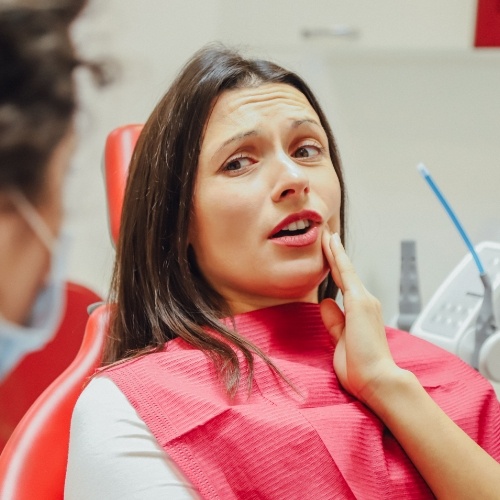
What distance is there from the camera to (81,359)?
1.09 metres

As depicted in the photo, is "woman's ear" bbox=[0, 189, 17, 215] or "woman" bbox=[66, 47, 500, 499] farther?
"woman" bbox=[66, 47, 500, 499]

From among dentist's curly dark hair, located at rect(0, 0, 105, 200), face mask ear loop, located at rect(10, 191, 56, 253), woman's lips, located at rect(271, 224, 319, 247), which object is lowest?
woman's lips, located at rect(271, 224, 319, 247)

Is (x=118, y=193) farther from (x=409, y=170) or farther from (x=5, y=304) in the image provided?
(x=409, y=170)

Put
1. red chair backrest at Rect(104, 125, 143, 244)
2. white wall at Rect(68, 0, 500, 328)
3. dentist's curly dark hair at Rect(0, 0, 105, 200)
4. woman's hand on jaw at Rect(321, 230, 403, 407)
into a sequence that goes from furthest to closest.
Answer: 1. white wall at Rect(68, 0, 500, 328)
2. red chair backrest at Rect(104, 125, 143, 244)
3. woman's hand on jaw at Rect(321, 230, 403, 407)
4. dentist's curly dark hair at Rect(0, 0, 105, 200)

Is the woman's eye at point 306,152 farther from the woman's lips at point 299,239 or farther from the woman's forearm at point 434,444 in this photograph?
the woman's forearm at point 434,444

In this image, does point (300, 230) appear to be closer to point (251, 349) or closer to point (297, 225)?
point (297, 225)

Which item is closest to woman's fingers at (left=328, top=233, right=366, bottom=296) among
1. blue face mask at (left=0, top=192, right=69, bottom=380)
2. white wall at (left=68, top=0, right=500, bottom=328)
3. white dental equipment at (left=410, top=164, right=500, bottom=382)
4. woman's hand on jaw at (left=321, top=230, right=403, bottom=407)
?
woman's hand on jaw at (left=321, top=230, right=403, bottom=407)

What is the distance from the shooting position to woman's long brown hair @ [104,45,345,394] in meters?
1.07

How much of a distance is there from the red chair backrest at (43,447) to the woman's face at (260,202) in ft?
0.88

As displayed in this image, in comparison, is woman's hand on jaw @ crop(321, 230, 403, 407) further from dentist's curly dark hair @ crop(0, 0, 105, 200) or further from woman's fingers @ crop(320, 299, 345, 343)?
dentist's curly dark hair @ crop(0, 0, 105, 200)

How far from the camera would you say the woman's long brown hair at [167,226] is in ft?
3.50

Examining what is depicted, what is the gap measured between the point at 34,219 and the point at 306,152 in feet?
2.70

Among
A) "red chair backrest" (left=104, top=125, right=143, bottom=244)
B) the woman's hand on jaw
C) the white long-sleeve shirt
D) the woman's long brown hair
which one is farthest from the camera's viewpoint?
"red chair backrest" (left=104, top=125, right=143, bottom=244)

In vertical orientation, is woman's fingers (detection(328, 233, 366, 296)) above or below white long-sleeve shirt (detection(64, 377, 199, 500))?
above
